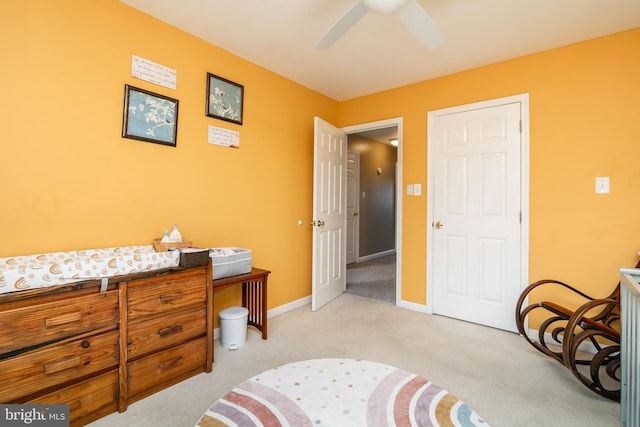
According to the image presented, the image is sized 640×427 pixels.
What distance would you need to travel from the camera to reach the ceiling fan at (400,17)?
161cm

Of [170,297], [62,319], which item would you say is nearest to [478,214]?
[170,297]

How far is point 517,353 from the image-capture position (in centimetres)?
230

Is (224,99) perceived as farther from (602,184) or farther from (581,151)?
(602,184)

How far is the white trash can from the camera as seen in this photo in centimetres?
230

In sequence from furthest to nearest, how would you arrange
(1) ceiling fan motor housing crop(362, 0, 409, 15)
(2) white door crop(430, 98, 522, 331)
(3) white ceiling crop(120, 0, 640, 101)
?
(2) white door crop(430, 98, 522, 331), (3) white ceiling crop(120, 0, 640, 101), (1) ceiling fan motor housing crop(362, 0, 409, 15)

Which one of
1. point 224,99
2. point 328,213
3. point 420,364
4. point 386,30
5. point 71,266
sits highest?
point 386,30

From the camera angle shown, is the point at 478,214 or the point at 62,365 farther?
the point at 478,214

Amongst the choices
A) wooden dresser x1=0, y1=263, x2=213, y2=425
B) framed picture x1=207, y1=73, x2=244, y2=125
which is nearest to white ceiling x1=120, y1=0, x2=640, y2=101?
framed picture x1=207, y1=73, x2=244, y2=125

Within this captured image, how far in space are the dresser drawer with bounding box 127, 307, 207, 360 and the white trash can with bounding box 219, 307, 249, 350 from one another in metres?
0.36

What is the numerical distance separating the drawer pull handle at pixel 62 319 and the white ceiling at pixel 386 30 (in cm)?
198

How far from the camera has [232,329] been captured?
2309mm

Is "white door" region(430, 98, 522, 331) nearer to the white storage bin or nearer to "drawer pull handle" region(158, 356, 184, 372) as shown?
the white storage bin

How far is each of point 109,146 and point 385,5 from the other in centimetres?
190

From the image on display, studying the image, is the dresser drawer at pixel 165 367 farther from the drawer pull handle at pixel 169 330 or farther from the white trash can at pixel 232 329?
the white trash can at pixel 232 329
